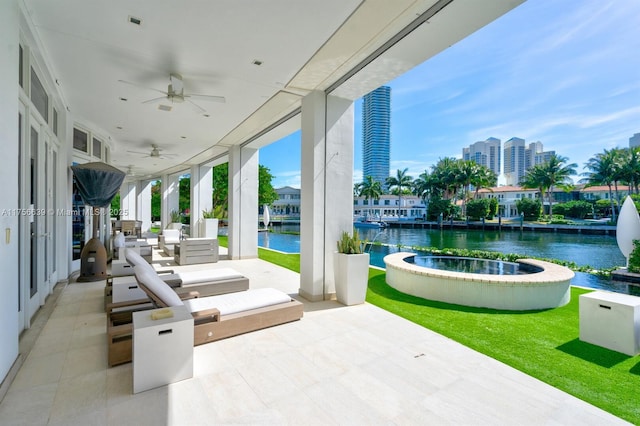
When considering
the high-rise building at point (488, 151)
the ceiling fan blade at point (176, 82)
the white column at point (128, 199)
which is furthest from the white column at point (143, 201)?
the high-rise building at point (488, 151)

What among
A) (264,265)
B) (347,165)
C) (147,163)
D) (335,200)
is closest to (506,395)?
(335,200)

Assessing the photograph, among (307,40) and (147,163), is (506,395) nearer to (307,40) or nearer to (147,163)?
(307,40)

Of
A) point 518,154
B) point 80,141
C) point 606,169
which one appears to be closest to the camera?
point 80,141

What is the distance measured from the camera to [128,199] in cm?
2052

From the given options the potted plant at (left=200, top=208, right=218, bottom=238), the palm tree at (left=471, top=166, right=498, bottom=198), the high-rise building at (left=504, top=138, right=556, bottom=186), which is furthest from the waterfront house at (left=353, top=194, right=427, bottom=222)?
the high-rise building at (left=504, top=138, right=556, bottom=186)

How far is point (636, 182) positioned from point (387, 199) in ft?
106

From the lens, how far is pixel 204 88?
A: 5008 mm

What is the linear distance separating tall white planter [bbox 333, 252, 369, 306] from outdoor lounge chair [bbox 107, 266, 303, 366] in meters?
0.95

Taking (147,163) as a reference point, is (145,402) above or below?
below

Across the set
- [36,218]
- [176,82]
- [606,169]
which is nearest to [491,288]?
[176,82]

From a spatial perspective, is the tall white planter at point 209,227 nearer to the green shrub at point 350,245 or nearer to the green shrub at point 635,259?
the green shrub at point 350,245

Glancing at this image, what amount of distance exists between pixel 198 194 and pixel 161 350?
11.8 metres

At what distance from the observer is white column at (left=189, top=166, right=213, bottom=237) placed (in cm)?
1320

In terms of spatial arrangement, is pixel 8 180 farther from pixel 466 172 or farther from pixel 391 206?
pixel 391 206
